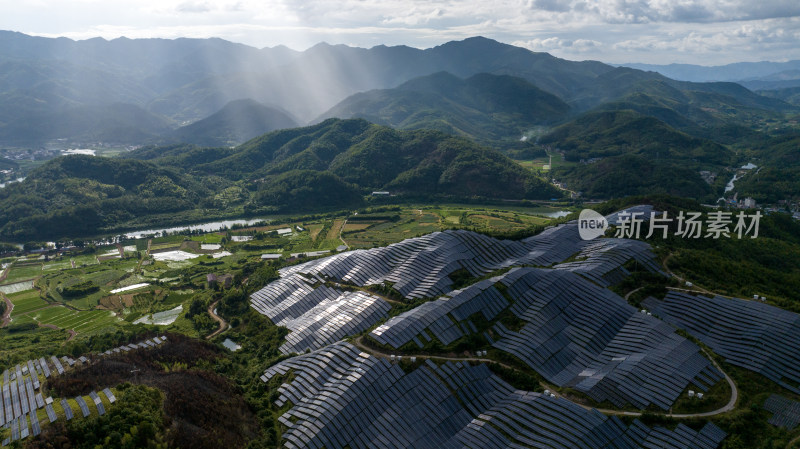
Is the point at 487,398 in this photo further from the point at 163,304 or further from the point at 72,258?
the point at 72,258

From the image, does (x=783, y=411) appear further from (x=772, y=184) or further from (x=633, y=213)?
(x=772, y=184)

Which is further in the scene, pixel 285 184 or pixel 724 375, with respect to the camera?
pixel 285 184

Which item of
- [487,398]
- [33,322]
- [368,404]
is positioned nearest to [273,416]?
[368,404]

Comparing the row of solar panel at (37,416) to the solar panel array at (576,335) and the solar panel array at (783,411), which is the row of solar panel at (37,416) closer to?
the solar panel array at (576,335)

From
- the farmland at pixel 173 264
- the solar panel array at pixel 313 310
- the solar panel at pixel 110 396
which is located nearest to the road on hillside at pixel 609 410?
the solar panel array at pixel 313 310

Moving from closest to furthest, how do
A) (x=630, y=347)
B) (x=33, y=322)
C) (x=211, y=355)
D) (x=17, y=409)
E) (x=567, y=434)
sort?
(x=567, y=434) < (x=17, y=409) < (x=630, y=347) < (x=211, y=355) < (x=33, y=322)

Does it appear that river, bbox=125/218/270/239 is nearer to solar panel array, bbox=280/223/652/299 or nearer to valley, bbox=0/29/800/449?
valley, bbox=0/29/800/449

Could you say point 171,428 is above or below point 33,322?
above
